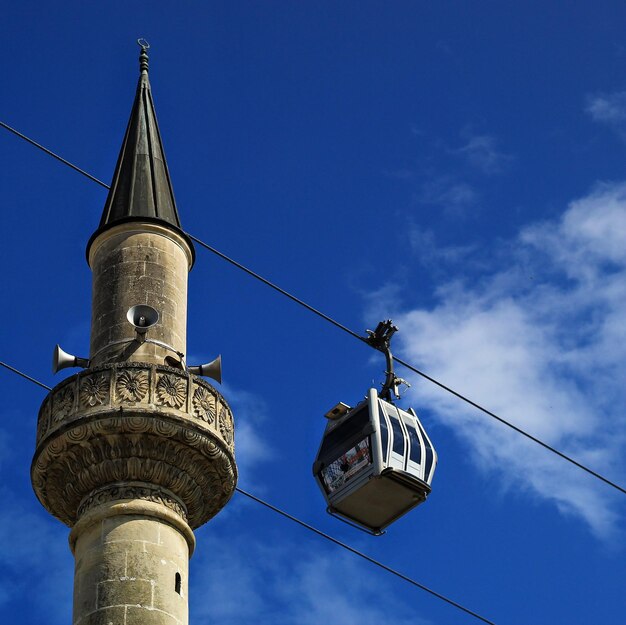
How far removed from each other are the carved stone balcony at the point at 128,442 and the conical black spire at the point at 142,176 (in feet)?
8.44

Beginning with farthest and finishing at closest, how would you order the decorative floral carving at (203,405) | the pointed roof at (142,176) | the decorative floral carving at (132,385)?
the pointed roof at (142,176)
the decorative floral carving at (203,405)
the decorative floral carving at (132,385)

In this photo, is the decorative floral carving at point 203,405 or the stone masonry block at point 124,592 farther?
A: the decorative floral carving at point 203,405

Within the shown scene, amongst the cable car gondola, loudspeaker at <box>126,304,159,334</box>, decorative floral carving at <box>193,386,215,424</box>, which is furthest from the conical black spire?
the cable car gondola

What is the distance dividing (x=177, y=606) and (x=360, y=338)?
17.7 ft

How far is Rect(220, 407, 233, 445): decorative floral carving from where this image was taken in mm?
18053

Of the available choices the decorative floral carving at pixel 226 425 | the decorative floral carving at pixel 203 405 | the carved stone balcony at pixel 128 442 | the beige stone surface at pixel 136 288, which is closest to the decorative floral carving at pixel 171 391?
the carved stone balcony at pixel 128 442

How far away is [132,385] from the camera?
57.5ft

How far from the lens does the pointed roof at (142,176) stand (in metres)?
19.8

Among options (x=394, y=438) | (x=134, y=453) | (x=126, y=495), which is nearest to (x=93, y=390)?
(x=134, y=453)

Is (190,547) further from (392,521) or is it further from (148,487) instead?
(392,521)

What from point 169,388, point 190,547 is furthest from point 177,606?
point 169,388

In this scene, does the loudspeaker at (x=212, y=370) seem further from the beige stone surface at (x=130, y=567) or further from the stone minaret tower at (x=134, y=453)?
the beige stone surface at (x=130, y=567)

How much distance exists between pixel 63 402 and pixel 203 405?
55.0 inches

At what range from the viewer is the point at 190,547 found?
17656mm
